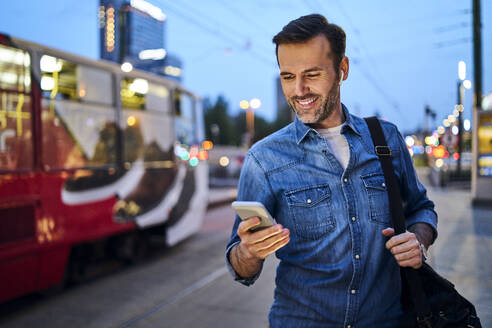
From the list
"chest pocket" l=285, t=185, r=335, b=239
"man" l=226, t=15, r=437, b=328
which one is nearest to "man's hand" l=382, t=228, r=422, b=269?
"man" l=226, t=15, r=437, b=328

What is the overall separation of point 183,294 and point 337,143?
4.73 meters

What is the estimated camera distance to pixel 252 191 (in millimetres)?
1734

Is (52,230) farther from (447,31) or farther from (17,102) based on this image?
(447,31)

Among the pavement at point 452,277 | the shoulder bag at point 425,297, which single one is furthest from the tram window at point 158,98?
the shoulder bag at point 425,297

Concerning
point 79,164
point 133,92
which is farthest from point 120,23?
point 79,164

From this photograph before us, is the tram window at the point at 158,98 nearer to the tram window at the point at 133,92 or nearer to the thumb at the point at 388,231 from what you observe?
the tram window at the point at 133,92

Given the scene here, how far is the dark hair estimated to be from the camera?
169 centimetres

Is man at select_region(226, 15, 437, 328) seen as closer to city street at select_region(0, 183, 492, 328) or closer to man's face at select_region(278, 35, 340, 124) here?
man's face at select_region(278, 35, 340, 124)

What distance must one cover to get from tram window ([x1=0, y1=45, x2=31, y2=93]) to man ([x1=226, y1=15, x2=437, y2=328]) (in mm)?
4840

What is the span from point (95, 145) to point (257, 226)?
20.0 ft

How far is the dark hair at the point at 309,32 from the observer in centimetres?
169

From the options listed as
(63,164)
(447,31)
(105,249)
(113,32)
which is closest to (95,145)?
(63,164)

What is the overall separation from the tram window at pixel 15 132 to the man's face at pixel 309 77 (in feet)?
15.4

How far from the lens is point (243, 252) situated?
1552mm
